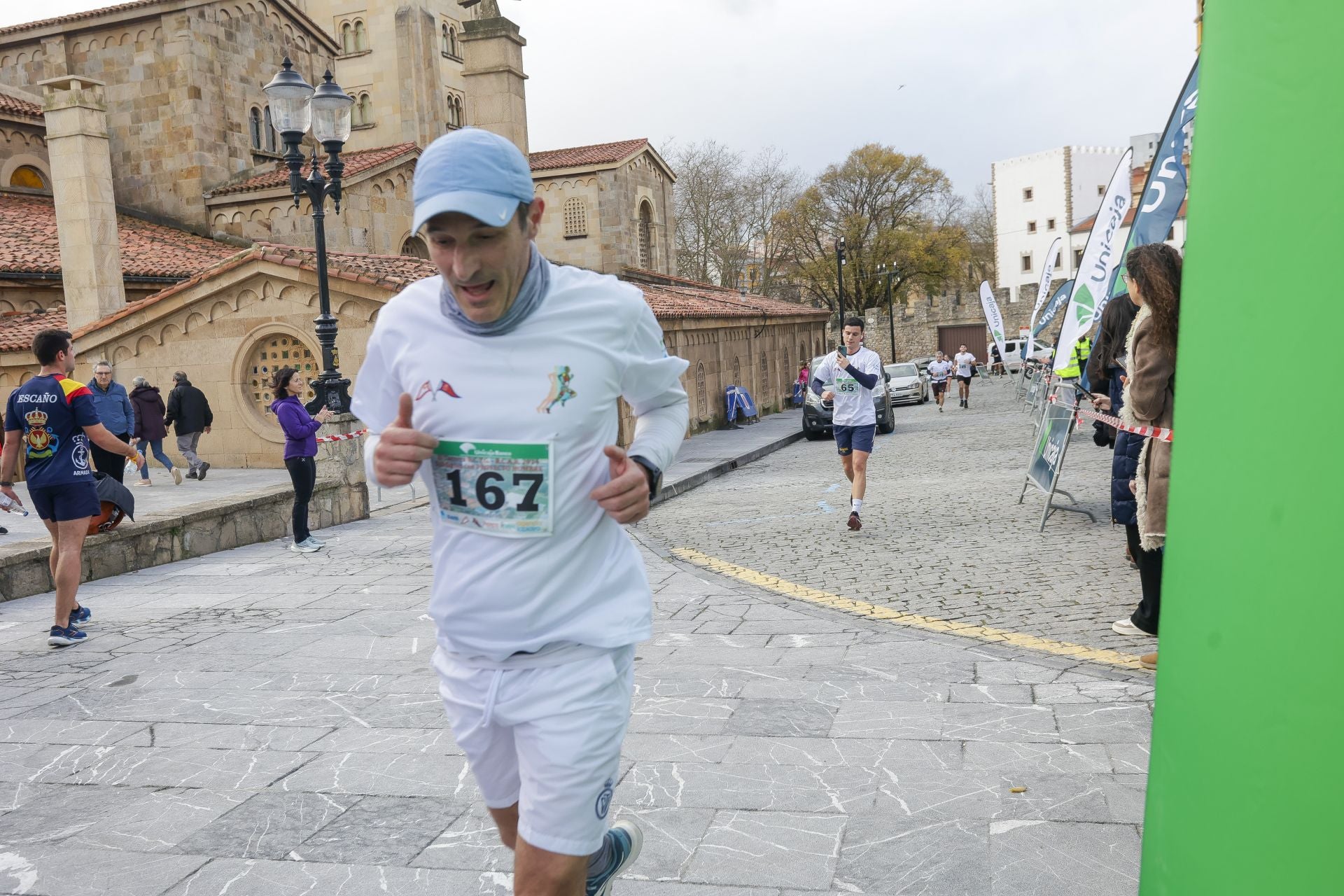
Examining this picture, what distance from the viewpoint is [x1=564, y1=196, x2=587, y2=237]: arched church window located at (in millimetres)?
33969

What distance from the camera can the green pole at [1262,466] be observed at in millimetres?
1015

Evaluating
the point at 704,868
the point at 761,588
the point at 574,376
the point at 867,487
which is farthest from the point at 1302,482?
the point at 867,487

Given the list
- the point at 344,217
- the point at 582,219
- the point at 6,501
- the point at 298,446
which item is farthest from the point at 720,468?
the point at 582,219

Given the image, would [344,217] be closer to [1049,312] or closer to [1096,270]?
[1049,312]

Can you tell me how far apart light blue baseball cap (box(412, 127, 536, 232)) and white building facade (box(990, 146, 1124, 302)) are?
2879 inches

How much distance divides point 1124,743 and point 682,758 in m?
1.65

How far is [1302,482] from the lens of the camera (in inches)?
40.5

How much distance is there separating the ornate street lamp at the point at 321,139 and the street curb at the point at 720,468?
4.18 m

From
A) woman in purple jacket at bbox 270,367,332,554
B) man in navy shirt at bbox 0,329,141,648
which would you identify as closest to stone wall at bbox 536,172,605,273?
woman in purple jacket at bbox 270,367,332,554

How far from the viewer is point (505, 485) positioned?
A: 230 centimetres

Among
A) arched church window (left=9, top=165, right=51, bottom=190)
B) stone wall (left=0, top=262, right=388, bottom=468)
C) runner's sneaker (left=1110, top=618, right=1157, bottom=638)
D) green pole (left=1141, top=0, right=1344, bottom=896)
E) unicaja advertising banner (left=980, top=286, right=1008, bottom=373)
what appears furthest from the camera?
unicaja advertising banner (left=980, top=286, right=1008, bottom=373)

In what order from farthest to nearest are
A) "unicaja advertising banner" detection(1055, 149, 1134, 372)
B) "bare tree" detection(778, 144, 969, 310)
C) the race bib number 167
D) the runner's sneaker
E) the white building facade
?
1. the white building facade
2. "bare tree" detection(778, 144, 969, 310)
3. "unicaja advertising banner" detection(1055, 149, 1134, 372)
4. the runner's sneaker
5. the race bib number 167

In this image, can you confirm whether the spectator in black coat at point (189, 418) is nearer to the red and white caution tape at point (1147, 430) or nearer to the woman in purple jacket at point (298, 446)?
the woman in purple jacket at point (298, 446)

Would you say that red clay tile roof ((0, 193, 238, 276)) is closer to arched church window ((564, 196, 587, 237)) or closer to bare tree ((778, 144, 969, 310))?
arched church window ((564, 196, 587, 237))
